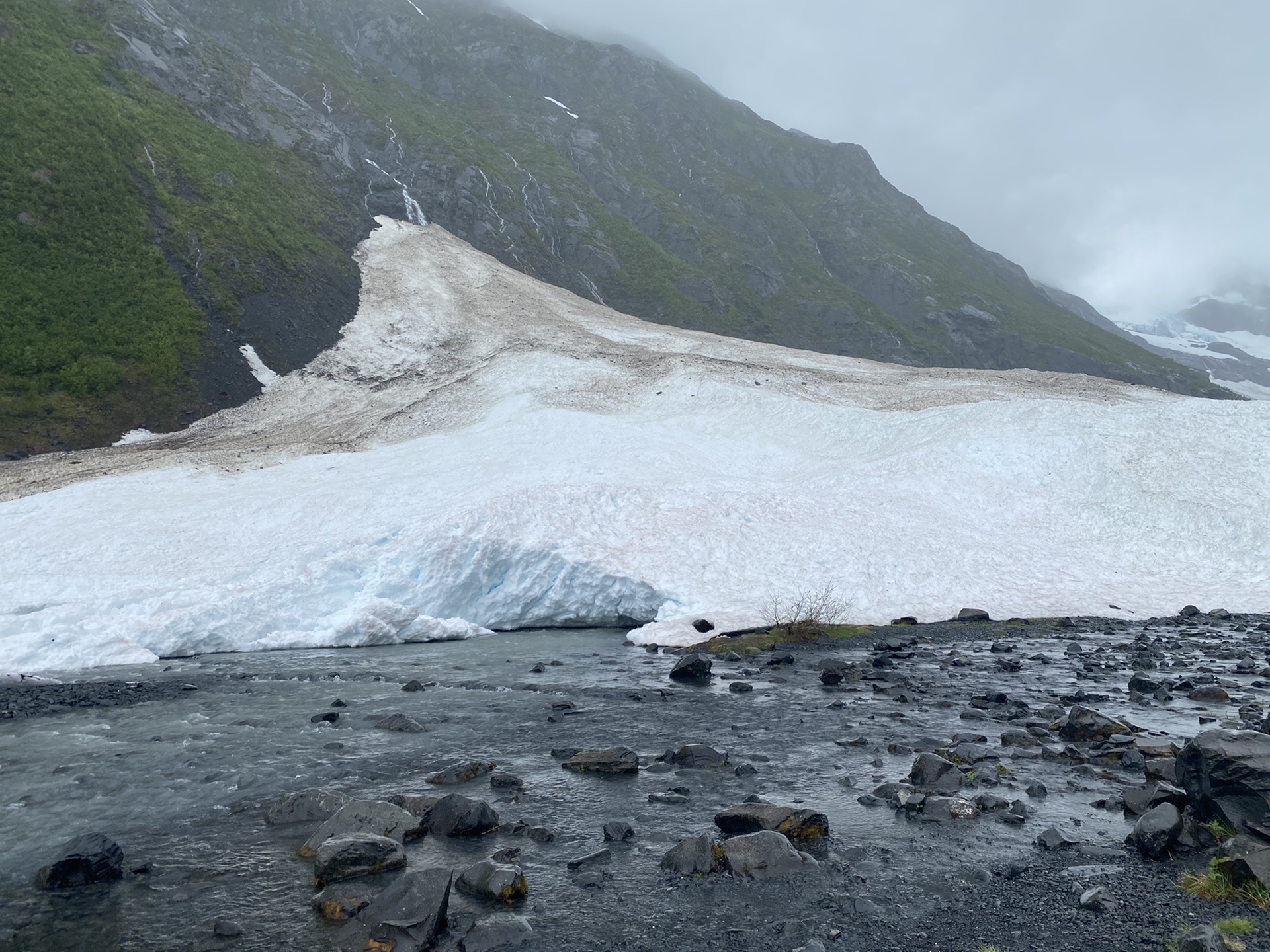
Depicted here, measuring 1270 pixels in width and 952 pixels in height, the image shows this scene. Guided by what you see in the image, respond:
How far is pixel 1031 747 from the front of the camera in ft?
39.8

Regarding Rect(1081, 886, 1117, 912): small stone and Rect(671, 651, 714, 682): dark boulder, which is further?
Rect(671, 651, 714, 682): dark boulder

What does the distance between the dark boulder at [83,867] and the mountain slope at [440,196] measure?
36.7 meters

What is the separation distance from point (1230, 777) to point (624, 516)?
21.4 metres

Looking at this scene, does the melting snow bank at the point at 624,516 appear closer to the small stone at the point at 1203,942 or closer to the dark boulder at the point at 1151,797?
the dark boulder at the point at 1151,797

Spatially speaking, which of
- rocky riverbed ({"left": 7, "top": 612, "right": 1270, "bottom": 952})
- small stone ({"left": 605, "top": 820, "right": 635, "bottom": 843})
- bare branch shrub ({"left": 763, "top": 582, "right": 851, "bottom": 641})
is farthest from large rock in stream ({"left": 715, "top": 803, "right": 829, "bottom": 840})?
bare branch shrub ({"left": 763, "top": 582, "right": 851, "bottom": 641})

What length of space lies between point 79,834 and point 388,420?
35180 millimetres

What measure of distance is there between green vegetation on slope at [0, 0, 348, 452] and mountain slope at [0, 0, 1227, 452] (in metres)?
0.24

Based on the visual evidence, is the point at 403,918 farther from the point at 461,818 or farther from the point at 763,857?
the point at 763,857

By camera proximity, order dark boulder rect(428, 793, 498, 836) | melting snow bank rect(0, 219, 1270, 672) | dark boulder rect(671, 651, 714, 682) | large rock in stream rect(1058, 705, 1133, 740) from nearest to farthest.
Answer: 1. dark boulder rect(428, 793, 498, 836)
2. large rock in stream rect(1058, 705, 1133, 740)
3. dark boulder rect(671, 651, 714, 682)
4. melting snow bank rect(0, 219, 1270, 672)

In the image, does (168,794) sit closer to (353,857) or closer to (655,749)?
(353,857)

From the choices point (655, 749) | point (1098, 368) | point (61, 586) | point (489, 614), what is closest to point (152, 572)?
point (61, 586)

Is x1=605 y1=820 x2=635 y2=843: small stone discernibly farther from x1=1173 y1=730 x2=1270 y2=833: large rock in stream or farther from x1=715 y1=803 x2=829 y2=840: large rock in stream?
x1=1173 y1=730 x2=1270 y2=833: large rock in stream

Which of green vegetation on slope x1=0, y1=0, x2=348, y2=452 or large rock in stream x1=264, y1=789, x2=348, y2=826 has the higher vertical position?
green vegetation on slope x1=0, y1=0, x2=348, y2=452

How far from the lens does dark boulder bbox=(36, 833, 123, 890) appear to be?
27.4ft
